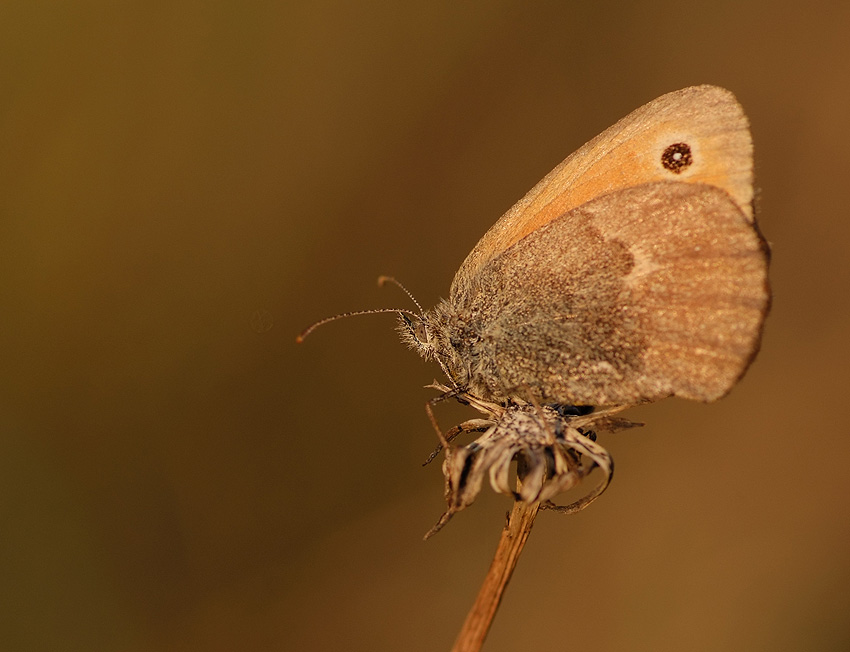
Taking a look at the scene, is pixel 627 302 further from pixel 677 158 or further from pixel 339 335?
pixel 339 335

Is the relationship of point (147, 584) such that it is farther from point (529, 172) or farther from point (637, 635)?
point (529, 172)

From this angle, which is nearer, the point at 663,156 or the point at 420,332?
the point at 663,156

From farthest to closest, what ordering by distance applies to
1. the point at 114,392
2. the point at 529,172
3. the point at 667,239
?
the point at 529,172 < the point at 114,392 < the point at 667,239

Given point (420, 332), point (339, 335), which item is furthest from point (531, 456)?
point (339, 335)

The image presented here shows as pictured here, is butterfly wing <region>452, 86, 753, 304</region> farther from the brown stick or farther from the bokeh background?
the bokeh background

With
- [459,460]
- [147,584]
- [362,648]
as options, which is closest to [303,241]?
[147,584]

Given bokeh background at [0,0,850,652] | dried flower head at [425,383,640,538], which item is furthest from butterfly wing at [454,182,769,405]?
bokeh background at [0,0,850,652]
